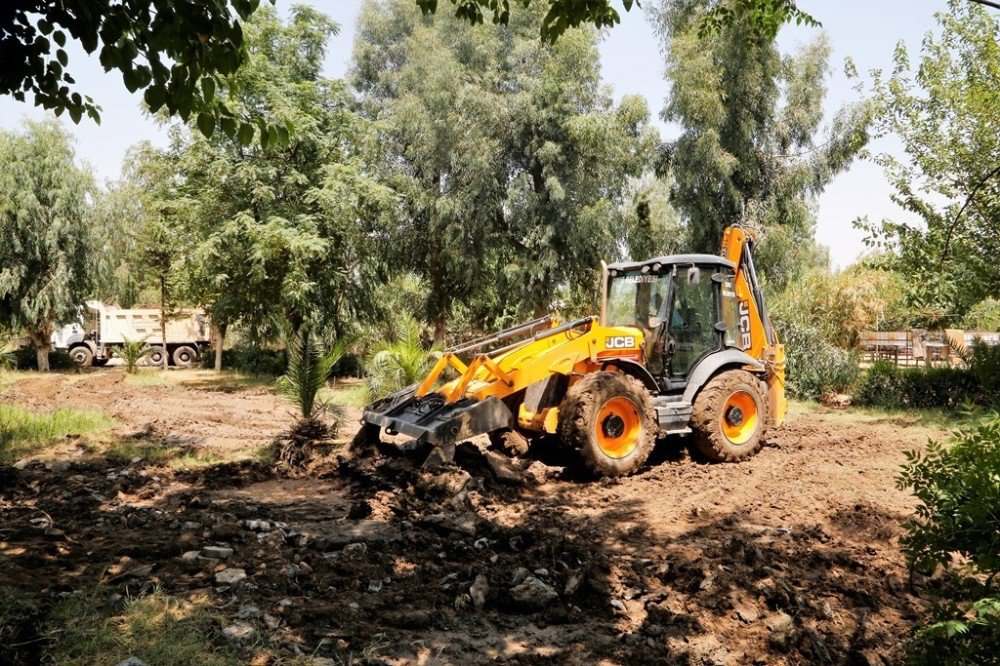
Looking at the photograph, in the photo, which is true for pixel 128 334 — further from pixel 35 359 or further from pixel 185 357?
pixel 35 359

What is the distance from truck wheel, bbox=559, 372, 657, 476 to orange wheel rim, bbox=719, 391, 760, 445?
1275 mm

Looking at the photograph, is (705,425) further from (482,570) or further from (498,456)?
(482,570)

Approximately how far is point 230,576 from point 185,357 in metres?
25.1

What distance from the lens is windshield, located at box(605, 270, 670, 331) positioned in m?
9.24

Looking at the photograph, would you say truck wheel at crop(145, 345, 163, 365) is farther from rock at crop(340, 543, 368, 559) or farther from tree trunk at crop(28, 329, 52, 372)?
rock at crop(340, 543, 368, 559)

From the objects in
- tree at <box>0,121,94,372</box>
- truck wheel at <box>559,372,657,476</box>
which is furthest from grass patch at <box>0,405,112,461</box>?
tree at <box>0,121,94,372</box>

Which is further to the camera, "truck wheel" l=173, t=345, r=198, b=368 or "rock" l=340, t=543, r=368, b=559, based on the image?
"truck wheel" l=173, t=345, r=198, b=368

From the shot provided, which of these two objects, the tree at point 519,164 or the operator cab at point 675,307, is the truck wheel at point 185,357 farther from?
the operator cab at point 675,307

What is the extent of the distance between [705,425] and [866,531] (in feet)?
9.30

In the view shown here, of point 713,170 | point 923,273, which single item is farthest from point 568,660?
point 713,170

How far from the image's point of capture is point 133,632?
398 cm

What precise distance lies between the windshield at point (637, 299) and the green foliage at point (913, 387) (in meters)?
7.95

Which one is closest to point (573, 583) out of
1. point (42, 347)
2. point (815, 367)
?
point (815, 367)

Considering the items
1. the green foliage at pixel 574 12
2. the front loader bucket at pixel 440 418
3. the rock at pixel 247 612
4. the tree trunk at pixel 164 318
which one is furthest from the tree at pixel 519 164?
the rock at pixel 247 612
